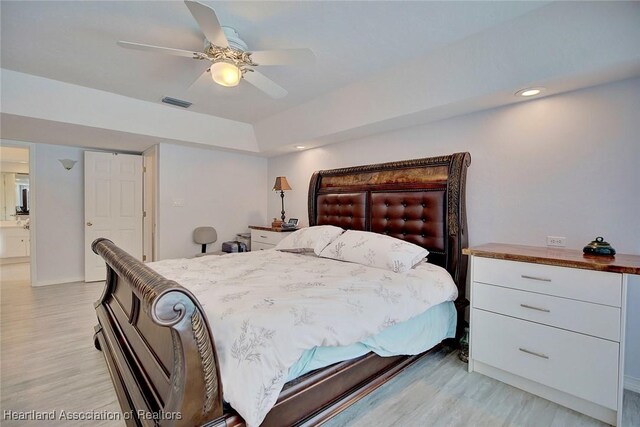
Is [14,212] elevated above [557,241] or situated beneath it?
elevated above

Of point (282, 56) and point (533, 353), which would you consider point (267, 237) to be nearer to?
point (282, 56)

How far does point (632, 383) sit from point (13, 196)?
10261 millimetres

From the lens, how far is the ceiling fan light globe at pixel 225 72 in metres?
1.99

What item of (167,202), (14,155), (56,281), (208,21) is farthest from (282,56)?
(14,155)

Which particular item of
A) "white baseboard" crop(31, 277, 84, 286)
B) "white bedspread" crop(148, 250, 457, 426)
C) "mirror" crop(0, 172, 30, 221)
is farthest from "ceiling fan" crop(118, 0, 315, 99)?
"mirror" crop(0, 172, 30, 221)

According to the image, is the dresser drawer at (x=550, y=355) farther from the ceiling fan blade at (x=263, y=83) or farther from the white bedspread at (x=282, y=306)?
the ceiling fan blade at (x=263, y=83)

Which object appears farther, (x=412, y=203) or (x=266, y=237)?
(x=266, y=237)

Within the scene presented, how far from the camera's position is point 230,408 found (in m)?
1.23

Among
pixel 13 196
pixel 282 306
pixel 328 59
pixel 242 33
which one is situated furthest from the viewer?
pixel 13 196

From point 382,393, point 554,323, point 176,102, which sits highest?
point 176,102

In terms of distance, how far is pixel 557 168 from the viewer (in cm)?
223

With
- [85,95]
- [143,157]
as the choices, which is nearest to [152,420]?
[85,95]

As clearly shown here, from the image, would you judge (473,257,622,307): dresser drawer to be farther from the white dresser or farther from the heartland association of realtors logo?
the heartland association of realtors logo

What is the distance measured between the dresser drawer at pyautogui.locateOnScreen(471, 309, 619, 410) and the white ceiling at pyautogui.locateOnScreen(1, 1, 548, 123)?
2.02m
